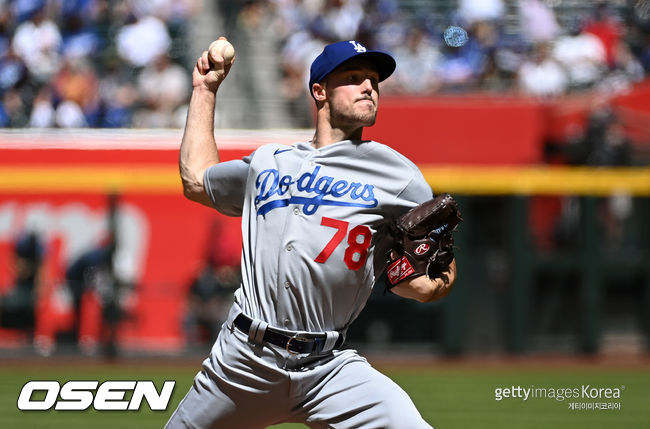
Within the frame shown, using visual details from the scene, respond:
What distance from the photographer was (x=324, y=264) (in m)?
3.48

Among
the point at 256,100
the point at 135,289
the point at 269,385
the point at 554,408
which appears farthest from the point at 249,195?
the point at 256,100

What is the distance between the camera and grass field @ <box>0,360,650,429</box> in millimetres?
7219

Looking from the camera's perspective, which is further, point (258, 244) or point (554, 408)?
point (554, 408)

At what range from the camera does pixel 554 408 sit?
8023 millimetres

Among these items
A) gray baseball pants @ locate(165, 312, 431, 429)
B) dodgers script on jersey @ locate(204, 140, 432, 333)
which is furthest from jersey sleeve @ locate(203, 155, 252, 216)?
gray baseball pants @ locate(165, 312, 431, 429)

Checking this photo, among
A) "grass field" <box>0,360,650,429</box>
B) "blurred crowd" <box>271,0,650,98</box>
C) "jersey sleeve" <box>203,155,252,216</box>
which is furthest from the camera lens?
"blurred crowd" <box>271,0,650,98</box>

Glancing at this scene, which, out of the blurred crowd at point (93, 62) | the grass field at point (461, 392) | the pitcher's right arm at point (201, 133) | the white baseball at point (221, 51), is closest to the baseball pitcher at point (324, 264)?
the pitcher's right arm at point (201, 133)

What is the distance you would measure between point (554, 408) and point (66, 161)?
6775mm

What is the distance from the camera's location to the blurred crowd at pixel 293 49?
12695mm

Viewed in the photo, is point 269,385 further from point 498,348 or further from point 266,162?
point 498,348

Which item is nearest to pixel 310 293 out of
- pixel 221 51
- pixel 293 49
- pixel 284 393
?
pixel 284 393

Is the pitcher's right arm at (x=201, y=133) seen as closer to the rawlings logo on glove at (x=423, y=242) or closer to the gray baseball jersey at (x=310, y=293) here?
the gray baseball jersey at (x=310, y=293)

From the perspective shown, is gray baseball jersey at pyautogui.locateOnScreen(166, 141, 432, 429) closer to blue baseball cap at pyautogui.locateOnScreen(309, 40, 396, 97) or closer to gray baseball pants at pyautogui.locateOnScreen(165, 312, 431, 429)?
gray baseball pants at pyautogui.locateOnScreen(165, 312, 431, 429)

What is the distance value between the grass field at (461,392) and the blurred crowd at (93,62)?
3414 mm
